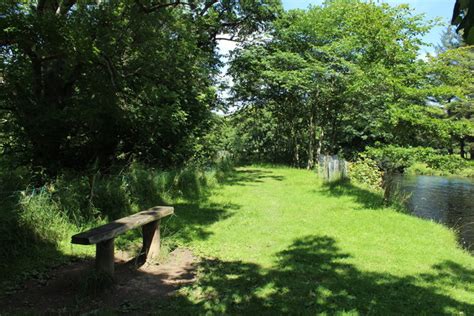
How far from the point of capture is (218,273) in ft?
16.5

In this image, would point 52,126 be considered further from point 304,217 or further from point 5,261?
point 304,217

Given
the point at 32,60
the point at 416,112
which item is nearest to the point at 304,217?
the point at 416,112

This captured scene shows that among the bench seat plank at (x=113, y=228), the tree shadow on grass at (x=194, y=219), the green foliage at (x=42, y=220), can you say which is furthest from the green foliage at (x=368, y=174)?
the green foliage at (x=42, y=220)

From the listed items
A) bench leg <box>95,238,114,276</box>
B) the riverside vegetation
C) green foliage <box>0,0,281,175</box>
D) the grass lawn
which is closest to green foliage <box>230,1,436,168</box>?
the riverside vegetation

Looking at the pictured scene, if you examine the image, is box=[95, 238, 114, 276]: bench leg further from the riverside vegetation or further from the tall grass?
the tall grass

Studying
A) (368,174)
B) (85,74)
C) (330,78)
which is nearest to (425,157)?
(368,174)

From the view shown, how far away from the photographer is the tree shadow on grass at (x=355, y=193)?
9.81 m

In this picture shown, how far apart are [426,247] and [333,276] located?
2.60 metres

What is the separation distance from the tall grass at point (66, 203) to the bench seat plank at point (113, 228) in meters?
1.40

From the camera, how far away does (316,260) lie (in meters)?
5.57

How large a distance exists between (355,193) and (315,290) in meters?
7.32

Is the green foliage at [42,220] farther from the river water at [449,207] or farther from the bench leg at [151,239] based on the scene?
the river water at [449,207]

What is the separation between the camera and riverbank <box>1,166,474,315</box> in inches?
161

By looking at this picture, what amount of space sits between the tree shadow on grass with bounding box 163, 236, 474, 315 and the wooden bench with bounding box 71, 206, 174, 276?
82 centimetres
